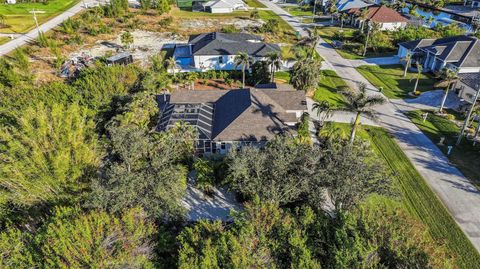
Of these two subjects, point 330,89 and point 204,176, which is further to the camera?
point 330,89

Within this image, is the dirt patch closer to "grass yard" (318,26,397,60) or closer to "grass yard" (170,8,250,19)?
"grass yard" (170,8,250,19)

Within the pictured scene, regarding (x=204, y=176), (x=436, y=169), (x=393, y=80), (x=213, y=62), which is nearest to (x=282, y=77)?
(x=213, y=62)

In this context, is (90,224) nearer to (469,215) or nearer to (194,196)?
(194,196)

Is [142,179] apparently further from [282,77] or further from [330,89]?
[330,89]

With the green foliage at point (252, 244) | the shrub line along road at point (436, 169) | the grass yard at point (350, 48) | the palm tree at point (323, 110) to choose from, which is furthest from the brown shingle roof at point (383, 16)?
the green foliage at point (252, 244)

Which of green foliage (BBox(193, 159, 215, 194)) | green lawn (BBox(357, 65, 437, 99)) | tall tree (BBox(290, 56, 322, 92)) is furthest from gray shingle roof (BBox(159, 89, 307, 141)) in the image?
green lawn (BBox(357, 65, 437, 99))

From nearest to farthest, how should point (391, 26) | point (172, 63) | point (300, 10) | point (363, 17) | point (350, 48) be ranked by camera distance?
point (172, 63)
point (350, 48)
point (363, 17)
point (391, 26)
point (300, 10)
